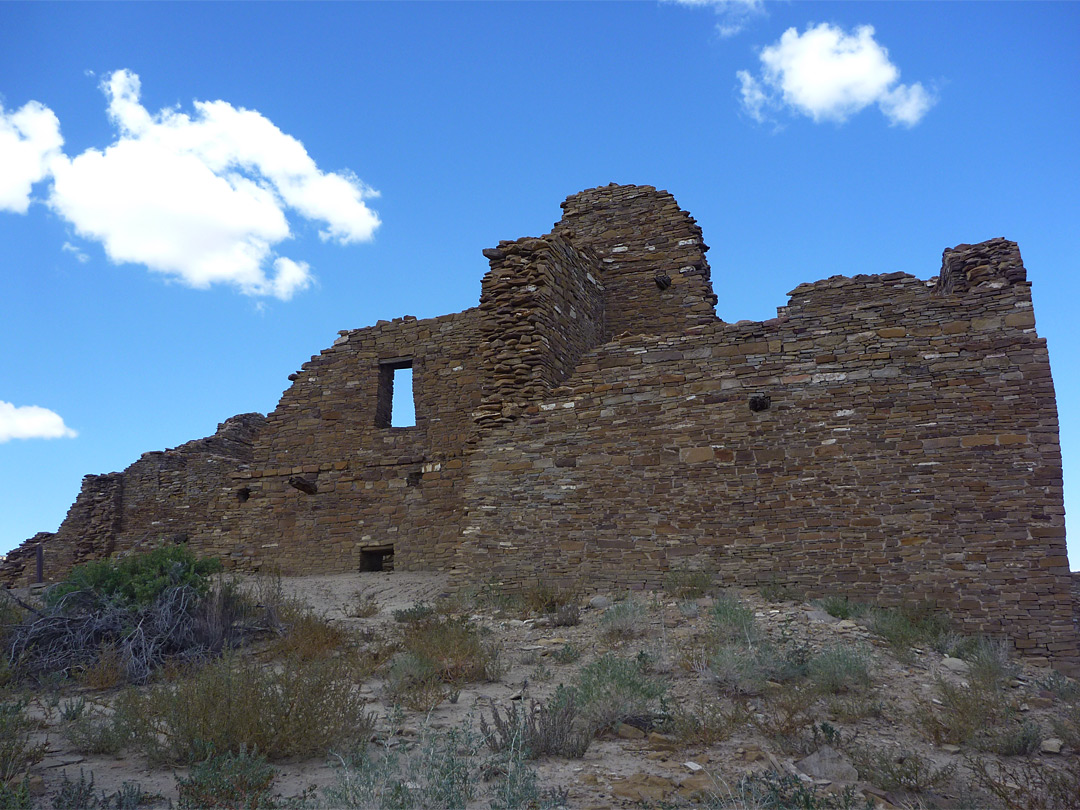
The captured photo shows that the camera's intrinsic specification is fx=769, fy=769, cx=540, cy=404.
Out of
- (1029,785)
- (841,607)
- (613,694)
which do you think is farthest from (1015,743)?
(841,607)

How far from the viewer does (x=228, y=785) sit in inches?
173

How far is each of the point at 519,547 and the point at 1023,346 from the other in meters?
6.80

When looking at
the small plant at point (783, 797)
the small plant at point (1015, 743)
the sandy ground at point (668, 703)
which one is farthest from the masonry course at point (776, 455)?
the small plant at point (783, 797)

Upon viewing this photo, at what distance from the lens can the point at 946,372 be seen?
9.52 m

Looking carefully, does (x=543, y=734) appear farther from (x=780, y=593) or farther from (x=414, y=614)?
(x=780, y=593)

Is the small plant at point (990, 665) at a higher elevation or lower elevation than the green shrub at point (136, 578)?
lower

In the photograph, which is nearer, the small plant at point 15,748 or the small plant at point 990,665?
the small plant at point 15,748

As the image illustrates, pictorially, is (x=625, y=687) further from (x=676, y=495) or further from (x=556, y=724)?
(x=676, y=495)

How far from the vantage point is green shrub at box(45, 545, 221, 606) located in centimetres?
866

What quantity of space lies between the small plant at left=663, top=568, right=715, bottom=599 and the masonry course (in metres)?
0.12

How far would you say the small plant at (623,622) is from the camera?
8.21 meters

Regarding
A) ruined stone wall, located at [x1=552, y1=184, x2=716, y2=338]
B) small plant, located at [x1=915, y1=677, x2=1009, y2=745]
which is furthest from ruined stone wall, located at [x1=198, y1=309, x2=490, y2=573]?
small plant, located at [x1=915, y1=677, x2=1009, y2=745]

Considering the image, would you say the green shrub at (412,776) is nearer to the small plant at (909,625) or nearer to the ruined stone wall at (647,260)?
the small plant at (909,625)

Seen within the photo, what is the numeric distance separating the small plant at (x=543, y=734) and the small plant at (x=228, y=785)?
1.47m
